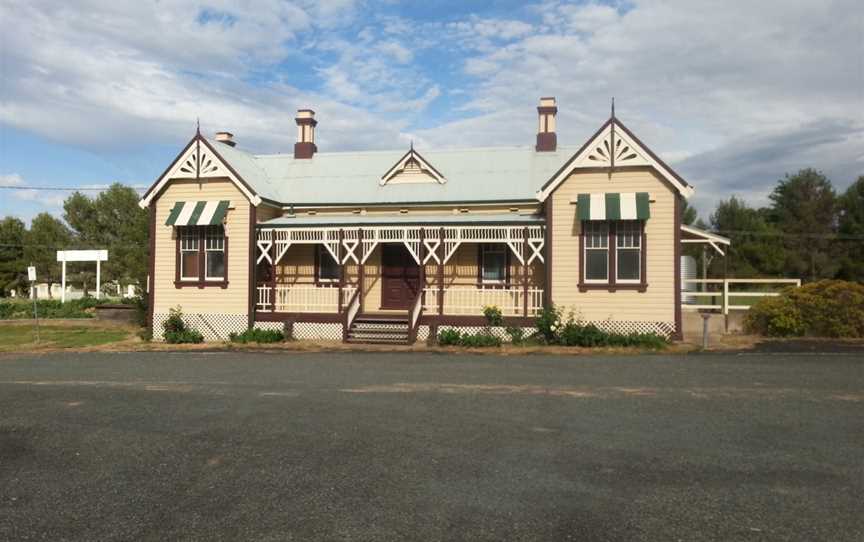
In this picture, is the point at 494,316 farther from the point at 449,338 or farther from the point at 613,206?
the point at 613,206

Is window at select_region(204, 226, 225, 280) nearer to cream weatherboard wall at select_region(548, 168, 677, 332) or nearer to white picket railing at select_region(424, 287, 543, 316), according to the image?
white picket railing at select_region(424, 287, 543, 316)

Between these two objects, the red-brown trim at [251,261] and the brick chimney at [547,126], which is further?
the brick chimney at [547,126]

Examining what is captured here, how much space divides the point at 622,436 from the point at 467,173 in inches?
614

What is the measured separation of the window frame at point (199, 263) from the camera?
20594mm

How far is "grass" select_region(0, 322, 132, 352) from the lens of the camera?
20.2 m

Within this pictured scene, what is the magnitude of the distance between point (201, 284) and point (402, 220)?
6.79m

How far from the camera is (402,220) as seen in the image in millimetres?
20266

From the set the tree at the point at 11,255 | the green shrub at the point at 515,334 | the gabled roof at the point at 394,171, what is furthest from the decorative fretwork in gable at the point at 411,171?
the tree at the point at 11,255

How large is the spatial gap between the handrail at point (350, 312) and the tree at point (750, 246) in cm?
4009

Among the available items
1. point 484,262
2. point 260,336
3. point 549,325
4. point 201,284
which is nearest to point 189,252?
point 201,284

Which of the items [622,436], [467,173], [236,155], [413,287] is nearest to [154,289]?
[236,155]

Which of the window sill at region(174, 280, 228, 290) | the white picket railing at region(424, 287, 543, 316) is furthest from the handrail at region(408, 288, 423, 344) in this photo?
the window sill at region(174, 280, 228, 290)

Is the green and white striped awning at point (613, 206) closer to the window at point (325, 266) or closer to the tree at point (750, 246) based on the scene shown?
the window at point (325, 266)

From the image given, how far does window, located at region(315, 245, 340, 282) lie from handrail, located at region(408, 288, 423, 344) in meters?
3.87
